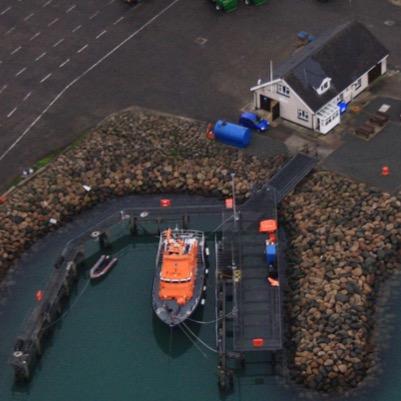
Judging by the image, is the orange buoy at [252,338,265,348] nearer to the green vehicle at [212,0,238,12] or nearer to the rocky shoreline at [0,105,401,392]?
the rocky shoreline at [0,105,401,392]

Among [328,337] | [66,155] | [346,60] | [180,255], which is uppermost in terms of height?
[346,60]

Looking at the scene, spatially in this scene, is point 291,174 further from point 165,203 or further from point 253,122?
point 165,203

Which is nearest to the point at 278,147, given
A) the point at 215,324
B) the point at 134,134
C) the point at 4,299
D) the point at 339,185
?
the point at 339,185

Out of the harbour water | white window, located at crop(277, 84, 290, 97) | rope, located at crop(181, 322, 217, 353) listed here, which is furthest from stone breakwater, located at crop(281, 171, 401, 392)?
white window, located at crop(277, 84, 290, 97)

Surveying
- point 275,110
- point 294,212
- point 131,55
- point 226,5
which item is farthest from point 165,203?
point 226,5

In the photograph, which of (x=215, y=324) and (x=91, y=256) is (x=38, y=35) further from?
(x=215, y=324)

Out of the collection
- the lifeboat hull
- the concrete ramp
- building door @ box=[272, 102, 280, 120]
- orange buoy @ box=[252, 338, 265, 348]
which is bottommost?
orange buoy @ box=[252, 338, 265, 348]
